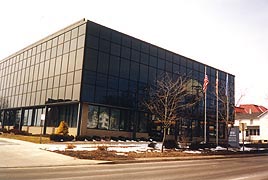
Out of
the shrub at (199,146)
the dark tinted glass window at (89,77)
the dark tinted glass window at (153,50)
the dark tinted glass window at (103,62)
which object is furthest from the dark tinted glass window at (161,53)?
the shrub at (199,146)

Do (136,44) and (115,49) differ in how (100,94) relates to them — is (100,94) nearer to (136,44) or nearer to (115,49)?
(115,49)

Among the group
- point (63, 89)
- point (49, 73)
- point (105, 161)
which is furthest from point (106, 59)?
point (105, 161)

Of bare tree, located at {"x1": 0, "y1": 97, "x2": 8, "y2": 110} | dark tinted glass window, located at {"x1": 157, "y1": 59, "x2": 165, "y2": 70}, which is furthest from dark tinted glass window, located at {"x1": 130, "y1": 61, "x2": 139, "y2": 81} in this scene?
bare tree, located at {"x1": 0, "y1": 97, "x2": 8, "y2": 110}

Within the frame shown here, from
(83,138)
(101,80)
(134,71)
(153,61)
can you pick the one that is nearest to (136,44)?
(134,71)

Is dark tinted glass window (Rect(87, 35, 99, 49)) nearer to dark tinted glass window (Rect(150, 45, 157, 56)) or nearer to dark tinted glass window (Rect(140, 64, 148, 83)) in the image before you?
dark tinted glass window (Rect(140, 64, 148, 83))

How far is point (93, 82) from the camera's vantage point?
36.7 meters

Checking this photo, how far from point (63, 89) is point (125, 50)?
10149 mm

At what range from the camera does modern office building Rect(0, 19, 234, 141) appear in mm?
36750

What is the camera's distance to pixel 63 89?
127 ft

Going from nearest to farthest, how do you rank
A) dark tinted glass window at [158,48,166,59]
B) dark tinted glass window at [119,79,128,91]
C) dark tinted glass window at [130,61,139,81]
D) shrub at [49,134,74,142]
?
shrub at [49,134,74,142], dark tinted glass window at [119,79,128,91], dark tinted glass window at [130,61,139,81], dark tinted glass window at [158,48,166,59]

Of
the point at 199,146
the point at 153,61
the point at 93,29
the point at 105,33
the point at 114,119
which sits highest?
the point at 93,29

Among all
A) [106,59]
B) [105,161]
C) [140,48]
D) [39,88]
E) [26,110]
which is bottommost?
[105,161]

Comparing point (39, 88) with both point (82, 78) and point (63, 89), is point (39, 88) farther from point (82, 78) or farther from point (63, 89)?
point (82, 78)

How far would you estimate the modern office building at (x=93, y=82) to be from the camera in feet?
121
